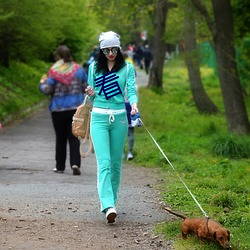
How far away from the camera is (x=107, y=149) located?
757cm

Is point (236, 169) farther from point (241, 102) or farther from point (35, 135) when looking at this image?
point (35, 135)

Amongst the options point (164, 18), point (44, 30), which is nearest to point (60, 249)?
point (44, 30)

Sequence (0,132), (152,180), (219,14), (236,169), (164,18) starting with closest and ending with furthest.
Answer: (152,180), (236,169), (219,14), (0,132), (164,18)

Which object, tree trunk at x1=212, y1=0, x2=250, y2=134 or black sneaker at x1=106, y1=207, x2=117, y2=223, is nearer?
black sneaker at x1=106, y1=207, x2=117, y2=223

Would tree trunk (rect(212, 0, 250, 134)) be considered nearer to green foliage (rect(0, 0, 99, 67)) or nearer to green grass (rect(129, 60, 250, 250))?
green grass (rect(129, 60, 250, 250))

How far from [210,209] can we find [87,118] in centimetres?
163

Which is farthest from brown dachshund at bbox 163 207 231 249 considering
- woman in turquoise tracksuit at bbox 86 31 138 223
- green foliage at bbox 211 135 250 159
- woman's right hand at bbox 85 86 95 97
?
green foliage at bbox 211 135 250 159

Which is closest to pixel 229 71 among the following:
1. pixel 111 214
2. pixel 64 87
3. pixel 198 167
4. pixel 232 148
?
pixel 232 148

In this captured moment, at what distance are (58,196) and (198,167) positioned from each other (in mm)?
3544

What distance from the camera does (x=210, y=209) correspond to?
806 cm

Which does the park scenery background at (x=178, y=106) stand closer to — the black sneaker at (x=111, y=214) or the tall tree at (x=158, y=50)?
the tall tree at (x=158, y=50)

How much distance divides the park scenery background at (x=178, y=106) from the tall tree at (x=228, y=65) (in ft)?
0.11

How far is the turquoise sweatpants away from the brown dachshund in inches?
42.0

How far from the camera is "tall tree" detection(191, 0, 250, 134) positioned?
1625 centimetres
